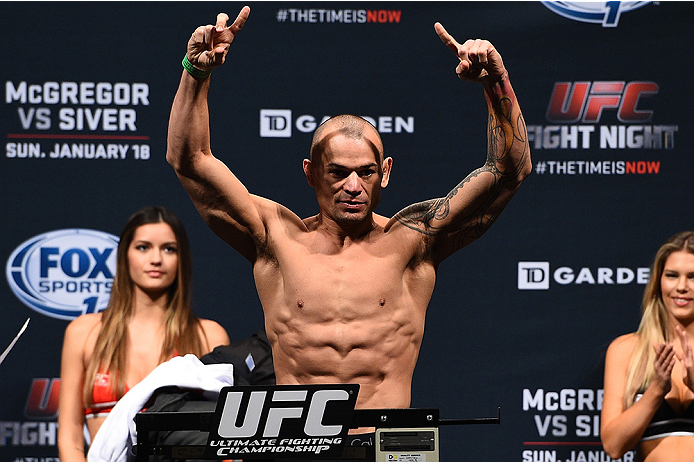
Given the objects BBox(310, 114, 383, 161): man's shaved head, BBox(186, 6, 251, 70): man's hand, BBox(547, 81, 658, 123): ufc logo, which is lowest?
BBox(310, 114, 383, 161): man's shaved head

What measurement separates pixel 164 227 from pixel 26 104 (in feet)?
3.15

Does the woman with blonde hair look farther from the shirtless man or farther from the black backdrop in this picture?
the shirtless man

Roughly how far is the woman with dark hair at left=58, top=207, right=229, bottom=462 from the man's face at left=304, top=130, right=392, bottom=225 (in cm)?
112

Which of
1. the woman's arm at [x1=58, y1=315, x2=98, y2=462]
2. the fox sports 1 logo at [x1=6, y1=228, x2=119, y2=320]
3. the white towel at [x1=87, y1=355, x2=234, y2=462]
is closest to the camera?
the white towel at [x1=87, y1=355, x2=234, y2=462]

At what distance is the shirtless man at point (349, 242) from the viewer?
7.25 ft

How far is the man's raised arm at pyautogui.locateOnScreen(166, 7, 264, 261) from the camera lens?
2059 millimetres

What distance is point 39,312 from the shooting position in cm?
367

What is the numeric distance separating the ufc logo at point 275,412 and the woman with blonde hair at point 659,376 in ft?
4.97

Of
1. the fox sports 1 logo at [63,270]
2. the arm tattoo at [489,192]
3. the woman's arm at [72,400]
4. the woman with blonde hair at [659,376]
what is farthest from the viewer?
the fox sports 1 logo at [63,270]

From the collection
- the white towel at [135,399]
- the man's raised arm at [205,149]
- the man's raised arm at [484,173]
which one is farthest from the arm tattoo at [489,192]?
the white towel at [135,399]

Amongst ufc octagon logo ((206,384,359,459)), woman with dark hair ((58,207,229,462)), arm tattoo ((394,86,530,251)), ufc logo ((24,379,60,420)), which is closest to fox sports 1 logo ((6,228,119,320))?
ufc logo ((24,379,60,420))

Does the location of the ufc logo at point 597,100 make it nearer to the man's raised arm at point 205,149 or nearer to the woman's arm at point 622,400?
the woman's arm at point 622,400

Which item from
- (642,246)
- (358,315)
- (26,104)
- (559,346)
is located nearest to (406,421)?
(358,315)

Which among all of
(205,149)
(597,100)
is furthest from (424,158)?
(205,149)
